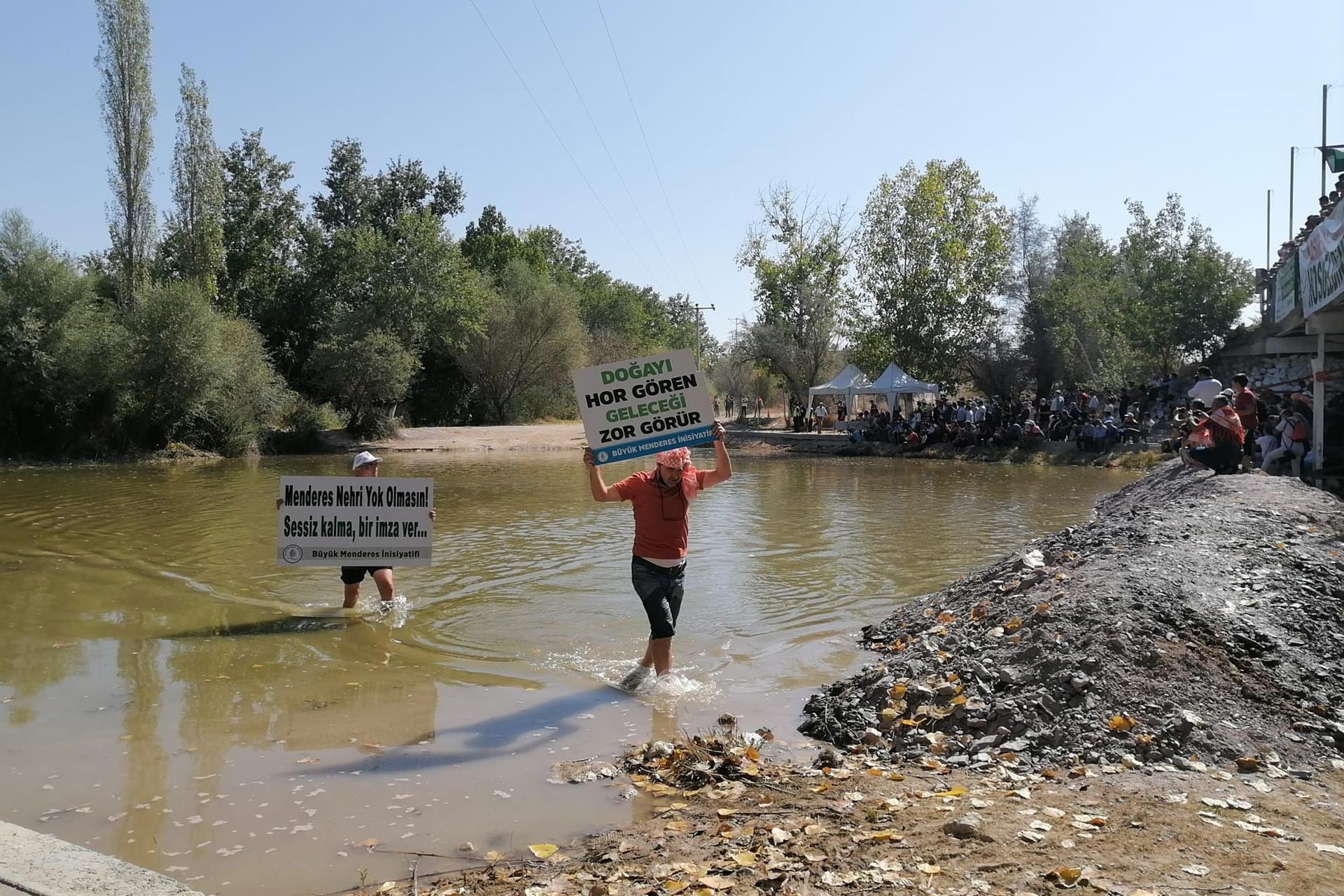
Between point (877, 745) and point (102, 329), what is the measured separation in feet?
129

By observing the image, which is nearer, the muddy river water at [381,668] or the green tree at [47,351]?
the muddy river water at [381,668]

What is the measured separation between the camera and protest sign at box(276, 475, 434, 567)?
34.5 feet

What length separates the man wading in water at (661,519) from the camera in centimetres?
788

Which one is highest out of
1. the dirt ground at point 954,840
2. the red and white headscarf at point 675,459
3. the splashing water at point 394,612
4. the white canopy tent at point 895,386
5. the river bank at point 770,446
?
the white canopy tent at point 895,386

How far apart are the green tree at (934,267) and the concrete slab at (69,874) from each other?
49426 millimetres

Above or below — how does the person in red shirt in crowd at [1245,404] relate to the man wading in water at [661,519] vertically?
above

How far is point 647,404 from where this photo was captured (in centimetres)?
827

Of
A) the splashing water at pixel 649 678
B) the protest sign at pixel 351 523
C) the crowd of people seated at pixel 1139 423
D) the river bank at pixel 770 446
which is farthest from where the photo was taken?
the river bank at pixel 770 446

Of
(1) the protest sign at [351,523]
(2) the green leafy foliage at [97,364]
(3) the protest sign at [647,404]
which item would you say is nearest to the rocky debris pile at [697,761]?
(3) the protest sign at [647,404]

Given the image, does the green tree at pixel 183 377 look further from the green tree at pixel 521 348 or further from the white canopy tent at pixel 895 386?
the white canopy tent at pixel 895 386

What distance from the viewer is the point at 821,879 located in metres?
4.25

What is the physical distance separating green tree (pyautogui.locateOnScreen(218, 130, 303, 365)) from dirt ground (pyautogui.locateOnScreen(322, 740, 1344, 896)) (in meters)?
57.0

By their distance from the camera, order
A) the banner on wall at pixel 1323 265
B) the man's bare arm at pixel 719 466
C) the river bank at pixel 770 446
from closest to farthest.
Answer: the man's bare arm at pixel 719 466 < the banner on wall at pixel 1323 265 < the river bank at pixel 770 446

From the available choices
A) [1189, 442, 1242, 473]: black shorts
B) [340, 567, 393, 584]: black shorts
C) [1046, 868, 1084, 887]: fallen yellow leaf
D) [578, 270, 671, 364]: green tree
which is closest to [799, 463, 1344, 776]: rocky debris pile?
[1046, 868, 1084, 887]: fallen yellow leaf
